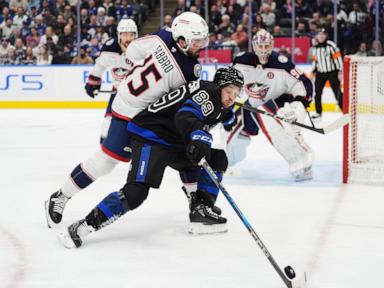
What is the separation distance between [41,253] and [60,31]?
8876 mm

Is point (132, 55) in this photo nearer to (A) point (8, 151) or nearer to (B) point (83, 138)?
(A) point (8, 151)

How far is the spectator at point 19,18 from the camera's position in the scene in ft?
39.4

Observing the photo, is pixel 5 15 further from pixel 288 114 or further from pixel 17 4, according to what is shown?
pixel 288 114

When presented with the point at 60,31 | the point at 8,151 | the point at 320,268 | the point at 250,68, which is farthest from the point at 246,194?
the point at 60,31

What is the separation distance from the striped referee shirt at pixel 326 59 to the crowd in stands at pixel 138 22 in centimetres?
101

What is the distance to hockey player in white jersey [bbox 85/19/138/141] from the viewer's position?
540 centimetres

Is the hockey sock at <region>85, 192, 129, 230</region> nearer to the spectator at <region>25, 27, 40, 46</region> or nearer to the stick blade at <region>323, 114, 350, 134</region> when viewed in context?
the stick blade at <region>323, 114, 350, 134</region>

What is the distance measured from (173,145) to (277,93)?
2030 mm

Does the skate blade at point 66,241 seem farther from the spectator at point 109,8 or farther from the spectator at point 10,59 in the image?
the spectator at point 109,8

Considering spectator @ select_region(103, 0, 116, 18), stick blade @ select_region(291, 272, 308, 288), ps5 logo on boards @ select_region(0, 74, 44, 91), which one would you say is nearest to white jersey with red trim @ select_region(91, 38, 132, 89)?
stick blade @ select_region(291, 272, 308, 288)

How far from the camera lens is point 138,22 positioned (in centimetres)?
1205

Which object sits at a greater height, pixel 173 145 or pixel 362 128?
pixel 173 145

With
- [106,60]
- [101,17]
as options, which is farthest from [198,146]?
[101,17]

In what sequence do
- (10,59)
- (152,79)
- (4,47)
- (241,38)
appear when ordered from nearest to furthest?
(152,79) < (241,38) < (10,59) < (4,47)
